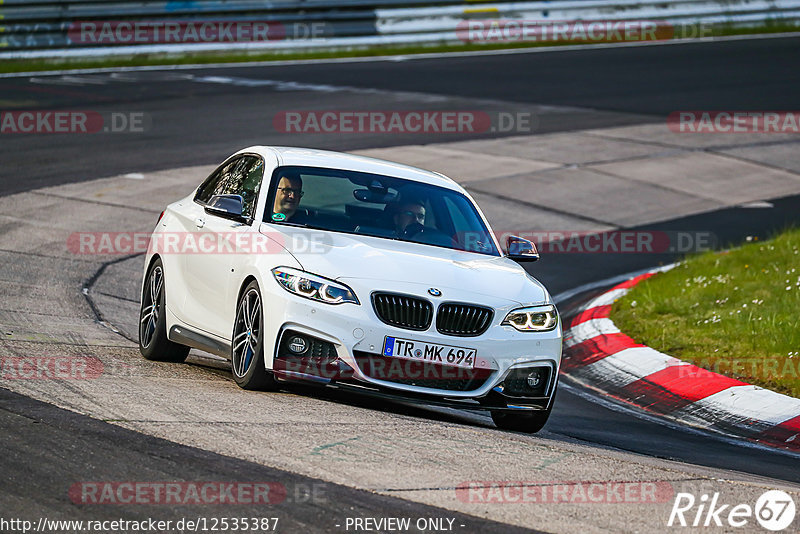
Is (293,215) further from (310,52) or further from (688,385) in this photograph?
(310,52)

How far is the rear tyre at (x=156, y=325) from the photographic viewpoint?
29.8ft

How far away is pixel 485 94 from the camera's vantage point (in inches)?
963

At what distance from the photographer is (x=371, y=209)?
8578 mm

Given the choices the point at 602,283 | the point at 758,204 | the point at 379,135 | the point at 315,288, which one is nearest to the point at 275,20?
the point at 379,135

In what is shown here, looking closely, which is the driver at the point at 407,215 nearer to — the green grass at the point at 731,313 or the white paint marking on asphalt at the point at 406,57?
the green grass at the point at 731,313

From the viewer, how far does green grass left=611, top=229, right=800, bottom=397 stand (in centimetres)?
991

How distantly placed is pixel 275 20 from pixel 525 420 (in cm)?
2180

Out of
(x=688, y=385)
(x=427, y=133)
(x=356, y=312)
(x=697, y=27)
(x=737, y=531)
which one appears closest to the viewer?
(x=737, y=531)

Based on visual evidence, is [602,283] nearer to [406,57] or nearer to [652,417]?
[652,417]

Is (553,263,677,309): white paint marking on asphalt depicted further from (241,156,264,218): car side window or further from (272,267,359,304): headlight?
(272,267,359,304): headlight

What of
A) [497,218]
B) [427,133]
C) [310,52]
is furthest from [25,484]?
[310,52]

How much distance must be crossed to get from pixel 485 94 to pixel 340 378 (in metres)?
17.7

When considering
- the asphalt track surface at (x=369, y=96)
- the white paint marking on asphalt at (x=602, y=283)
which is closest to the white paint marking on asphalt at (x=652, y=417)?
the white paint marking on asphalt at (x=602, y=283)

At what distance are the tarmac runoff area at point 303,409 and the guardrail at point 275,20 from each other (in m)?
10.00
